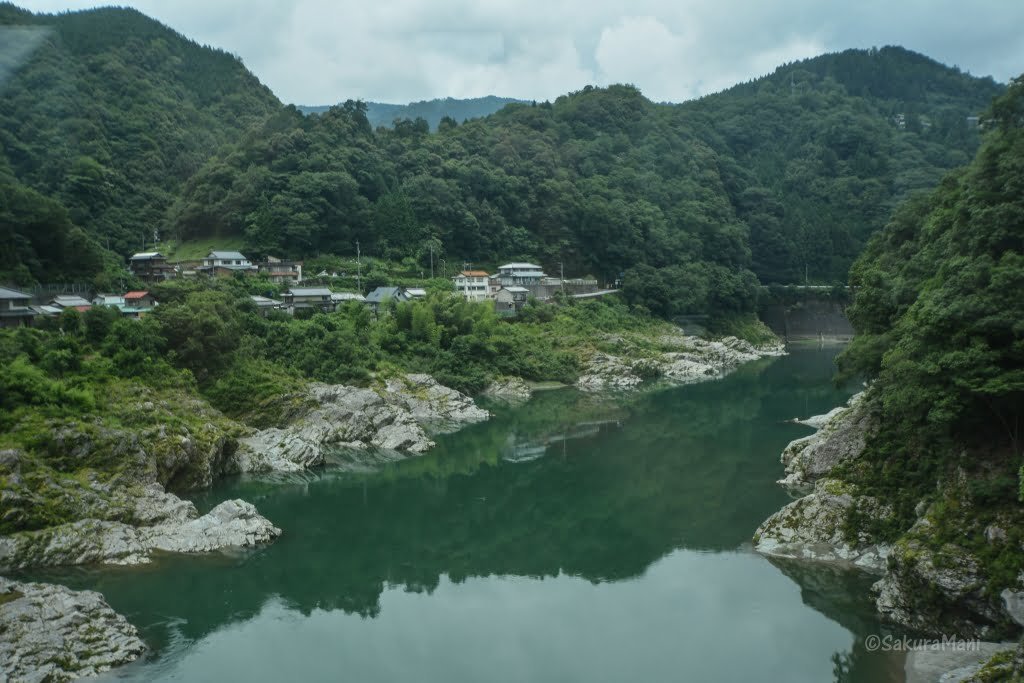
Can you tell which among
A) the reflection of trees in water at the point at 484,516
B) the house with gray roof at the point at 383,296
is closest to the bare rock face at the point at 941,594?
the reflection of trees in water at the point at 484,516

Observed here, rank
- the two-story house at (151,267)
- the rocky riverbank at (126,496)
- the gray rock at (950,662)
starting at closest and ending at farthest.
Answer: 1. the gray rock at (950,662)
2. the rocky riverbank at (126,496)
3. the two-story house at (151,267)

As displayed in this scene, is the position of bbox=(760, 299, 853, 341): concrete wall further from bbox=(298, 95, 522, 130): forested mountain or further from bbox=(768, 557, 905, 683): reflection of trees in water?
bbox=(298, 95, 522, 130): forested mountain

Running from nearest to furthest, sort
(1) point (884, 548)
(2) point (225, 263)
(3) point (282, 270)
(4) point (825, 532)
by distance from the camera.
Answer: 1. (1) point (884, 548)
2. (4) point (825, 532)
3. (2) point (225, 263)
4. (3) point (282, 270)

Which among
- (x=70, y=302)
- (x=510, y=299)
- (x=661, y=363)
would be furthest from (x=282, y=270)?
(x=661, y=363)

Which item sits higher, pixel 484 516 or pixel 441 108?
pixel 441 108

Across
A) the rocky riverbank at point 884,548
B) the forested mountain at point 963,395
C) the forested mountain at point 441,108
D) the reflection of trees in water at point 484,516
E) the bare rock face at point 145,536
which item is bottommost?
the reflection of trees in water at point 484,516

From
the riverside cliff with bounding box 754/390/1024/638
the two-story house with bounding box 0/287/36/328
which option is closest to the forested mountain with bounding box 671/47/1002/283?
the riverside cliff with bounding box 754/390/1024/638

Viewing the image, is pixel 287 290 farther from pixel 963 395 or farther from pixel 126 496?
pixel 963 395

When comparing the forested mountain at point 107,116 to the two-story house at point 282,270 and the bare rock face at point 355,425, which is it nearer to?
the two-story house at point 282,270
